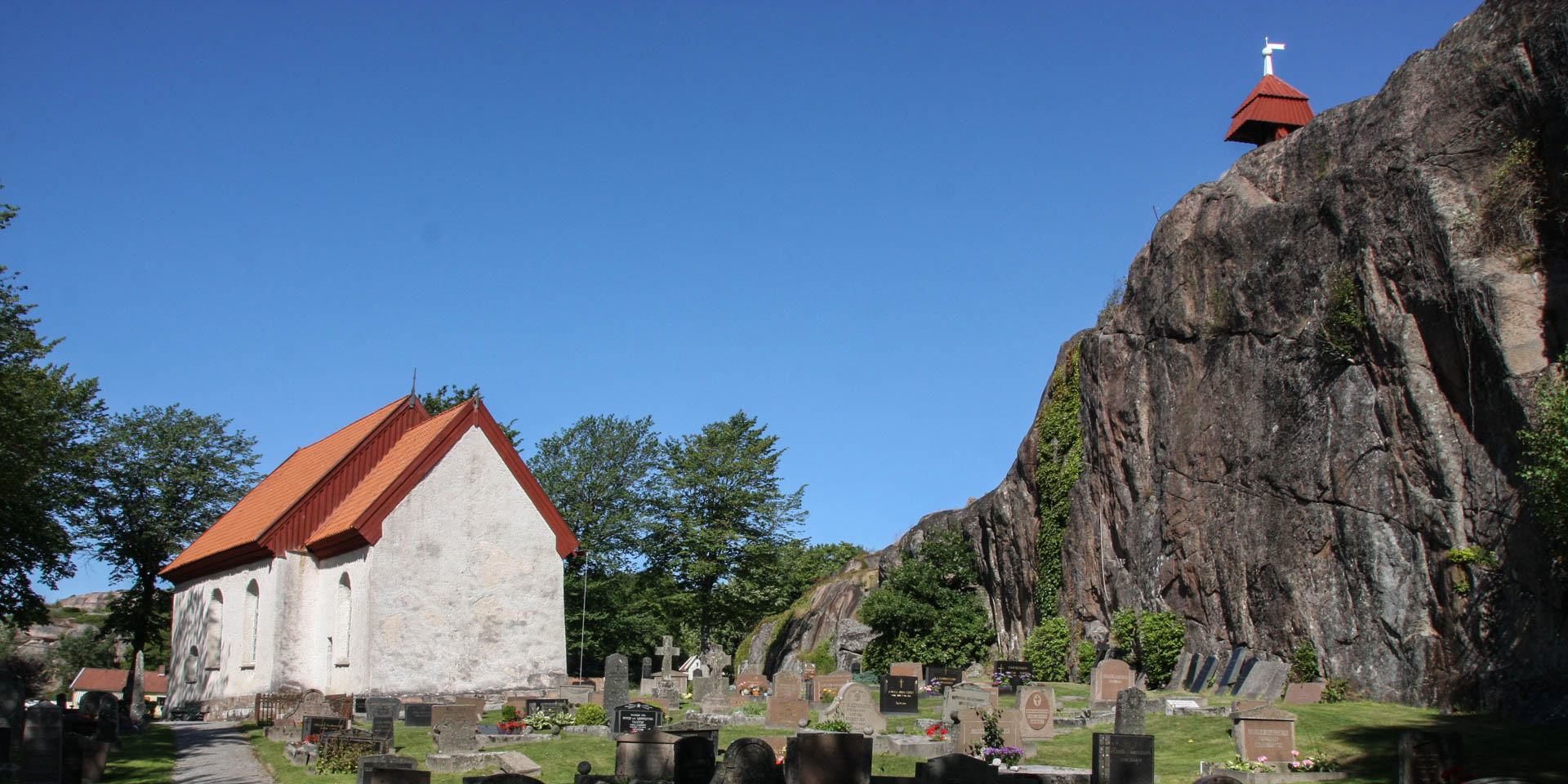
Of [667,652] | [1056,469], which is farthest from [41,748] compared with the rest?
[1056,469]

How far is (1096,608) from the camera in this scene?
32.1m

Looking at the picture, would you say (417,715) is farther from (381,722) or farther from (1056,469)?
(1056,469)

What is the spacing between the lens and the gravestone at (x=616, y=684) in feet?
75.4

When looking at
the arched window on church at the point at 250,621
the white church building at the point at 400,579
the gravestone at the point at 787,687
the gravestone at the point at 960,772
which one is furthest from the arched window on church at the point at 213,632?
the gravestone at the point at 960,772

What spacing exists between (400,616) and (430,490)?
10.6 feet

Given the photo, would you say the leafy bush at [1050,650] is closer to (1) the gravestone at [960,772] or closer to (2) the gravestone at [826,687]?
(2) the gravestone at [826,687]

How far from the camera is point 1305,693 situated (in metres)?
22.3

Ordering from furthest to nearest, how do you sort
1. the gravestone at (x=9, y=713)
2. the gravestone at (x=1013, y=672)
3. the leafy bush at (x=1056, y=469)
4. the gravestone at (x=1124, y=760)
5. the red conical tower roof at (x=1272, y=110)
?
the red conical tower roof at (x=1272, y=110) < the leafy bush at (x=1056, y=469) < the gravestone at (x=1013, y=672) < the gravestone at (x=9, y=713) < the gravestone at (x=1124, y=760)

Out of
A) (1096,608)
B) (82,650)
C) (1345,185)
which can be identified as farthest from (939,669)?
(82,650)

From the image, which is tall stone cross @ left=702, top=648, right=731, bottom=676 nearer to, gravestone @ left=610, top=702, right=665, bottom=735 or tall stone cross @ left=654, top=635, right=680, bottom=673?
tall stone cross @ left=654, top=635, right=680, bottom=673

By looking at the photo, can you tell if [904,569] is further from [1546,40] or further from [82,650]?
[82,650]

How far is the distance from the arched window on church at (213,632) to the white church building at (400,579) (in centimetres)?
5

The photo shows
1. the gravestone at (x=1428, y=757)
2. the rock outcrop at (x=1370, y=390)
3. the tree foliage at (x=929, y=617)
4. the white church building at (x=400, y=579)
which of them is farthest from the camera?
the tree foliage at (x=929, y=617)

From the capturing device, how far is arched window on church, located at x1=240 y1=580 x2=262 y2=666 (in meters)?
30.6
